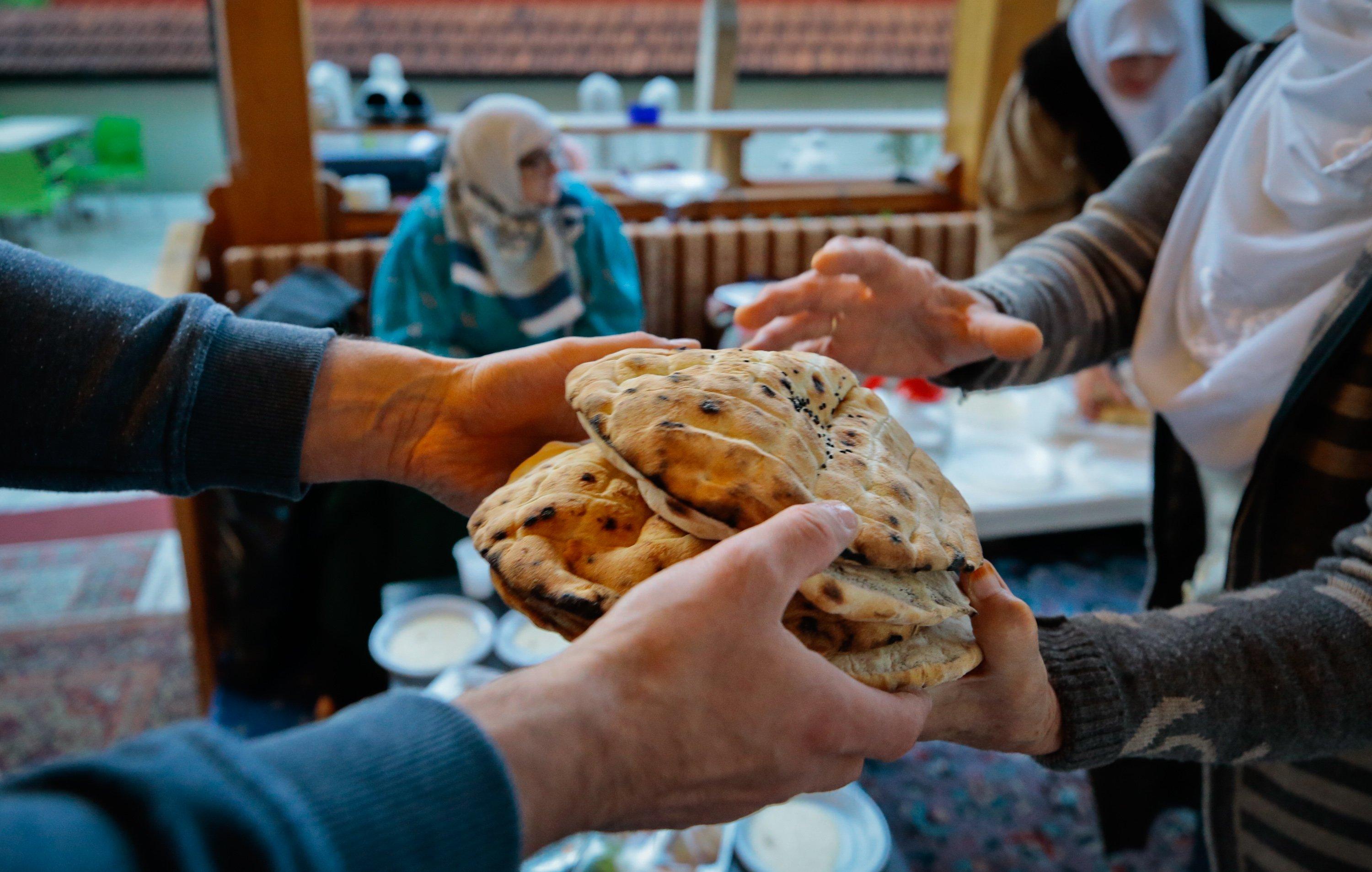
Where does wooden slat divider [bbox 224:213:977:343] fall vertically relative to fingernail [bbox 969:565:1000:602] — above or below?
below

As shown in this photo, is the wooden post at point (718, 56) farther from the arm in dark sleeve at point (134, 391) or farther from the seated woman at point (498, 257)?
the arm in dark sleeve at point (134, 391)

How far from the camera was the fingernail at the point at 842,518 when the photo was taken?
682mm

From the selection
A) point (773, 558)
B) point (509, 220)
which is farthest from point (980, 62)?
point (773, 558)

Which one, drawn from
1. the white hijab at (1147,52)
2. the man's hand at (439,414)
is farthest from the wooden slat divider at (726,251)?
the man's hand at (439,414)

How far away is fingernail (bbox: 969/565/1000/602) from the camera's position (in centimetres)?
86

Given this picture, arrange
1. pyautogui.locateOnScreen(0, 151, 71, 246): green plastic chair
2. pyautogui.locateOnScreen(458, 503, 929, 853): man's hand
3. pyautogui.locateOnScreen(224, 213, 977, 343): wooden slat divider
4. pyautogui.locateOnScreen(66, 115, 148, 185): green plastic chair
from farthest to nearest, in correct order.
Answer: pyautogui.locateOnScreen(66, 115, 148, 185): green plastic chair, pyautogui.locateOnScreen(224, 213, 977, 343): wooden slat divider, pyautogui.locateOnScreen(0, 151, 71, 246): green plastic chair, pyautogui.locateOnScreen(458, 503, 929, 853): man's hand

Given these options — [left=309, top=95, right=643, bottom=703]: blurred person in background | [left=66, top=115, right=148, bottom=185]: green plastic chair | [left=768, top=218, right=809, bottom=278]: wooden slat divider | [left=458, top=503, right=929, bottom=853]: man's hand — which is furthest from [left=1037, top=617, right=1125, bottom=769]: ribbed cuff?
[left=66, top=115, right=148, bottom=185]: green plastic chair

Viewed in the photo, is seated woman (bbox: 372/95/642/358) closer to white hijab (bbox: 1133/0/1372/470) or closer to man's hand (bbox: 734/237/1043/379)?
man's hand (bbox: 734/237/1043/379)

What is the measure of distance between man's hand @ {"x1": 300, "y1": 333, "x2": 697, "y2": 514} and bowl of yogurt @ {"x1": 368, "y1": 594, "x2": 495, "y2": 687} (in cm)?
74

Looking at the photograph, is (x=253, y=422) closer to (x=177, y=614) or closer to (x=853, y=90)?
(x=177, y=614)

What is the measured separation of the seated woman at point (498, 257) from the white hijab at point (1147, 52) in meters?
1.78

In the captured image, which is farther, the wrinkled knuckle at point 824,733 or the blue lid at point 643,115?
the blue lid at point 643,115

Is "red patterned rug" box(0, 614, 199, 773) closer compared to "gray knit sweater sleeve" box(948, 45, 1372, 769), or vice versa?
"gray knit sweater sleeve" box(948, 45, 1372, 769)

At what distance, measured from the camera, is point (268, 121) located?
338 cm
